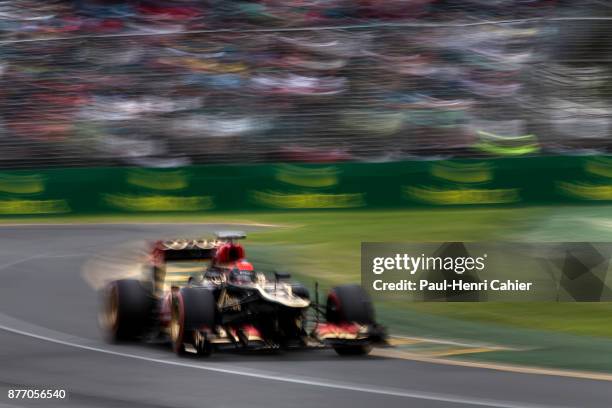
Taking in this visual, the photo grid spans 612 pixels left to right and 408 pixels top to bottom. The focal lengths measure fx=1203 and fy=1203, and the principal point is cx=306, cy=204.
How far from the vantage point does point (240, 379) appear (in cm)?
943

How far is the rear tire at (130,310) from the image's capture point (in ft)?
37.8

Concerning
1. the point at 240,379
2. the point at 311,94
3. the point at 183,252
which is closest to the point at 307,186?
the point at 311,94

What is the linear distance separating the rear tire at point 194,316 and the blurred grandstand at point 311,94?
693 inches

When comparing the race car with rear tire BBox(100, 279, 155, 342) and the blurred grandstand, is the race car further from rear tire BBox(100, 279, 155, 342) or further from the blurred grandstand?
the blurred grandstand

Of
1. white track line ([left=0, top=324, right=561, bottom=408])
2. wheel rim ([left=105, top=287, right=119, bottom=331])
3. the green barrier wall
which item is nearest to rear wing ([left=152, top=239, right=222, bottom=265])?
wheel rim ([left=105, top=287, right=119, bottom=331])

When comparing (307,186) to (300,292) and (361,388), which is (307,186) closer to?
(300,292)

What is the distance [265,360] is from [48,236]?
526 inches

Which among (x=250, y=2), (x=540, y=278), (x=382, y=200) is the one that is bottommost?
(x=382, y=200)

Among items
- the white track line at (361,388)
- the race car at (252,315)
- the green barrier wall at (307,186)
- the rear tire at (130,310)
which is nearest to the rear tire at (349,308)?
the race car at (252,315)

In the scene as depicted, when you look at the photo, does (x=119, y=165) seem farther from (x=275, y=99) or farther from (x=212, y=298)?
(x=212, y=298)

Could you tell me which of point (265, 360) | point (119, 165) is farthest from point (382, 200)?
point (265, 360)

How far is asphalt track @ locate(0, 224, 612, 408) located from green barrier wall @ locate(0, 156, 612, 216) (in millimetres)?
13471

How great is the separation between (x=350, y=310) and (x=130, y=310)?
2247mm

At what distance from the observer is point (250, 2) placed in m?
33.8
